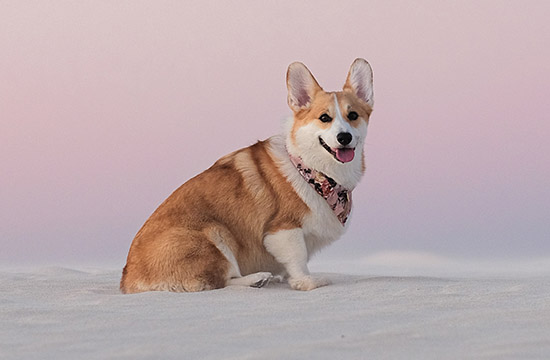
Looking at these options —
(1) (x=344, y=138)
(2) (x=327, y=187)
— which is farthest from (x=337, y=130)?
(2) (x=327, y=187)

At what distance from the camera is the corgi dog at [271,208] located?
5.58m

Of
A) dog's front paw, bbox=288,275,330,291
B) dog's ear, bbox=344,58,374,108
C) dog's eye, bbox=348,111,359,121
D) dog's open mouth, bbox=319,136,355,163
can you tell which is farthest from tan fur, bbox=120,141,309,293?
dog's ear, bbox=344,58,374,108

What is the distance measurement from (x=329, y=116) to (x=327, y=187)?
598 millimetres

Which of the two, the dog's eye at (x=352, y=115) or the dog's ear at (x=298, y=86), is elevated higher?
the dog's ear at (x=298, y=86)

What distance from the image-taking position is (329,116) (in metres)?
5.78

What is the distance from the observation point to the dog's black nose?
5.64 metres

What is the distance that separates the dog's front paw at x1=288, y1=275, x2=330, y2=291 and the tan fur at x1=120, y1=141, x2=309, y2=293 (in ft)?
1.10

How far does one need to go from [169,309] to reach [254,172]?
5.88 ft

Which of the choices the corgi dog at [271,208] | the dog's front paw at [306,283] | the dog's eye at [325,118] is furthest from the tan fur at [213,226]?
the dog's eye at [325,118]

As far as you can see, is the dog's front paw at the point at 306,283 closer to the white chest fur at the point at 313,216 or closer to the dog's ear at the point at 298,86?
the white chest fur at the point at 313,216

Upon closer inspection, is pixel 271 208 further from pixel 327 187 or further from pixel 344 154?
pixel 344 154

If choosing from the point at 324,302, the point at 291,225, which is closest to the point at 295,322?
the point at 324,302

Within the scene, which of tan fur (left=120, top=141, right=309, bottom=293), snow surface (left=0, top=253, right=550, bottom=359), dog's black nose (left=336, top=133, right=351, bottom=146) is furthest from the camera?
dog's black nose (left=336, top=133, right=351, bottom=146)

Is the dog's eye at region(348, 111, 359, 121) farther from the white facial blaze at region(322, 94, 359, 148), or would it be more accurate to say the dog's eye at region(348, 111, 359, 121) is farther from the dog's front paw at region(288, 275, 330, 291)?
the dog's front paw at region(288, 275, 330, 291)
